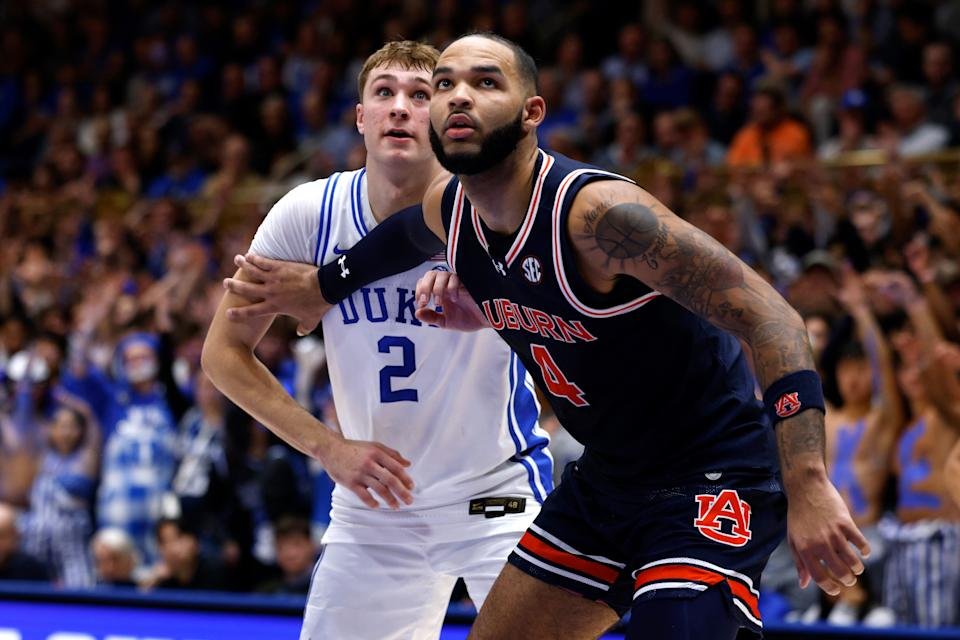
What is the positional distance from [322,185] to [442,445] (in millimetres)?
1086

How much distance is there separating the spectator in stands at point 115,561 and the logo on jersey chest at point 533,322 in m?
5.63

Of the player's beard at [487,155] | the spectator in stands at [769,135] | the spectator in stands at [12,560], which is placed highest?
the spectator in stands at [769,135]

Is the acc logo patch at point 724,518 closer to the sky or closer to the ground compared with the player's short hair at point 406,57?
closer to the ground

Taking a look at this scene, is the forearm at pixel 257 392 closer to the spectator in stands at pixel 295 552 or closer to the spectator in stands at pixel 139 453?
the spectator in stands at pixel 295 552

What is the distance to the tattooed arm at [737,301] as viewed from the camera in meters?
3.18

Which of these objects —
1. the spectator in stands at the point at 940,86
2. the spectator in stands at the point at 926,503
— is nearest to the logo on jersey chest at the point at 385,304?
the spectator in stands at the point at 926,503

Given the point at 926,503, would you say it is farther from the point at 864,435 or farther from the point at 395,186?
the point at 395,186

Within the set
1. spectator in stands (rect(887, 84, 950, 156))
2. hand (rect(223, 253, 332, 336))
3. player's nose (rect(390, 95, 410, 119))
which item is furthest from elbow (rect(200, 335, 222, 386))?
spectator in stands (rect(887, 84, 950, 156))

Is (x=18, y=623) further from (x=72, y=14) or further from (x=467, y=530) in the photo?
(x=72, y=14)

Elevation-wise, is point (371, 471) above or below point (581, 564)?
above

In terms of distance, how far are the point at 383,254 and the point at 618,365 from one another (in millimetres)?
1215

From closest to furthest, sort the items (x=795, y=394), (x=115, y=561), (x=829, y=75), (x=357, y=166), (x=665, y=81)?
(x=795, y=394)
(x=115, y=561)
(x=829, y=75)
(x=357, y=166)
(x=665, y=81)

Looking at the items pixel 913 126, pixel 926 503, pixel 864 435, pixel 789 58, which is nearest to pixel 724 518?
pixel 926 503

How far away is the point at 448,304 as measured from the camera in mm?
4348
